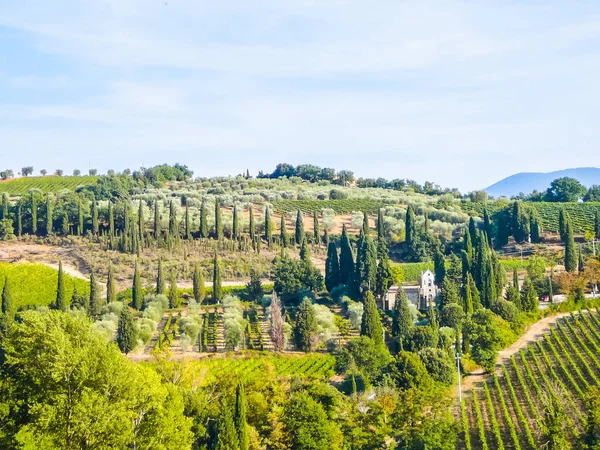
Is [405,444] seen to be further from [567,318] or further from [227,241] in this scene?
[227,241]

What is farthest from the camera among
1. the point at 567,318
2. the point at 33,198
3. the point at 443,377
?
the point at 33,198

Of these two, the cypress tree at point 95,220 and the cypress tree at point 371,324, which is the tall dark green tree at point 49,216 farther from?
the cypress tree at point 371,324

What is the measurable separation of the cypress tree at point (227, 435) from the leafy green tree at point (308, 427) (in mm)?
A: 3970

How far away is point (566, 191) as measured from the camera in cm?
11394

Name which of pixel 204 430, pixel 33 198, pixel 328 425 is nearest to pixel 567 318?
pixel 328 425

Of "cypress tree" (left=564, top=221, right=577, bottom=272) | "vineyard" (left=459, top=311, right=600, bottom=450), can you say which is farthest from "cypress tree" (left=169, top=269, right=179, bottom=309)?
"cypress tree" (left=564, top=221, right=577, bottom=272)

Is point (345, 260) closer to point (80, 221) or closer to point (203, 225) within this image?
point (203, 225)

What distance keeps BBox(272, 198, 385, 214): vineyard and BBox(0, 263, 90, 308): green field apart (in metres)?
40.6

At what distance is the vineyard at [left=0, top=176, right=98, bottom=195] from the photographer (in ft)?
423

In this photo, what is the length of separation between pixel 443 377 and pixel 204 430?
19343mm

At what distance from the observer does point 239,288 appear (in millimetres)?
82188

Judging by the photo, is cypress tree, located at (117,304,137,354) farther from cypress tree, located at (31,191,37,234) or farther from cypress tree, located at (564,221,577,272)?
cypress tree, located at (31,191,37,234)

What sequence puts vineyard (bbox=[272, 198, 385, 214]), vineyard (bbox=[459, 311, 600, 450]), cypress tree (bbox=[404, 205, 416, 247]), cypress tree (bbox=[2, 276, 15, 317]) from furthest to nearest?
vineyard (bbox=[272, 198, 385, 214]) < cypress tree (bbox=[404, 205, 416, 247]) < cypress tree (bbox=[2, 276, 15, 317]) < vineyard (bbox=[459, 311, 600, 450])

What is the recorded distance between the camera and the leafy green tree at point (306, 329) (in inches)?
2388
